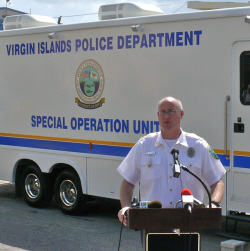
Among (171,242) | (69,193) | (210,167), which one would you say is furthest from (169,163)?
(69,193)

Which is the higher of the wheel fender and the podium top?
the podium top

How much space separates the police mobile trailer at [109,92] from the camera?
6.27 metres

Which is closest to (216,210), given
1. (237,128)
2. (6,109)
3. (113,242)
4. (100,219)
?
(237,128)

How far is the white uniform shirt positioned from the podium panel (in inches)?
12.5

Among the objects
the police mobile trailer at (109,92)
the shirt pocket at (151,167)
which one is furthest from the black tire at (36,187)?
the shirt pocket at (151,167)

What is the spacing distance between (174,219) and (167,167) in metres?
0.64

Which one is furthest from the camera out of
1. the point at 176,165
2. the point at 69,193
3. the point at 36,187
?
the point at 36,187

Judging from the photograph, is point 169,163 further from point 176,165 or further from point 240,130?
point 240,130

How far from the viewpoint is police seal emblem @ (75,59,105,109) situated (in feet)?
24.7

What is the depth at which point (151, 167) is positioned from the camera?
11.5 feet

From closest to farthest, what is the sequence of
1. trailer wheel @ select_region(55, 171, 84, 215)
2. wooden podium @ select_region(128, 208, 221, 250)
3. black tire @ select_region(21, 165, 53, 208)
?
wooden podium @ select_region(128, 208, 221, 250) → trailer wheel @ select_region(55, 171, 84, 215) → black tire @ select_region(21, 165, 53, 208)

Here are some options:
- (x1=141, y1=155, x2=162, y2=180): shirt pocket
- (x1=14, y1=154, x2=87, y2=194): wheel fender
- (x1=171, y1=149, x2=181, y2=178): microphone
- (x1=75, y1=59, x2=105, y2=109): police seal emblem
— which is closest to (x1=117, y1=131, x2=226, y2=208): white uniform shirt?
(x1=141, y1=155, x2=162, y2=180): shirt pocket

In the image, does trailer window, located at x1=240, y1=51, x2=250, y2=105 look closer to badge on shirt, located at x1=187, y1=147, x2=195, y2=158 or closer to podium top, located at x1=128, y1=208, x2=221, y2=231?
badge on shirt, located at x1=187, y1=147, x2=195, y2=158

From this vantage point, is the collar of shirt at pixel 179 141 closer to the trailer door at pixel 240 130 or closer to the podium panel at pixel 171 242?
the podium panel at pixel 171 242
